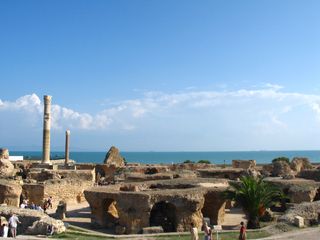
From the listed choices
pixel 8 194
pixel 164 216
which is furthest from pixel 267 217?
pixel 8 194

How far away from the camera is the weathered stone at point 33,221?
725 inches

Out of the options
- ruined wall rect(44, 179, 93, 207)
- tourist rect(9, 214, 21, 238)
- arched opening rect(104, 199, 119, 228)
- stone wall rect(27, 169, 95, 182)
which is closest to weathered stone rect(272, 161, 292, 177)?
stone wall rect(27, 169, 95, 182)

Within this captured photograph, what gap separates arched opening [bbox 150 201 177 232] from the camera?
71.9ft

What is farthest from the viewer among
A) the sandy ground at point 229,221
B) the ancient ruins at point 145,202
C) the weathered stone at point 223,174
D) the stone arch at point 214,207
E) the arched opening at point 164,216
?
the weathered stone at point 223,174

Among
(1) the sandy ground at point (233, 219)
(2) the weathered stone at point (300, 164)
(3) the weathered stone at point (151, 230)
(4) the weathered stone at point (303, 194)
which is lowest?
(1) the sandy ground at point (233, 219)

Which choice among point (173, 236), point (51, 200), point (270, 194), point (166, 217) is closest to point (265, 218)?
point (270, 194)

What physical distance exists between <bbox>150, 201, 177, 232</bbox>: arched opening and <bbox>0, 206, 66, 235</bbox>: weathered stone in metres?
5.41

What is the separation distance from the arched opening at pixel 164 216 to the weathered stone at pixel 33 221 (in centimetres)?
541

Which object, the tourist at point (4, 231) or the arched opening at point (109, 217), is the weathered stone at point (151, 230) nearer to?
the arched opening at point (109, 217)

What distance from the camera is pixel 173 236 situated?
18.7 meters

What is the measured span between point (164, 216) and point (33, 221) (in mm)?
6913

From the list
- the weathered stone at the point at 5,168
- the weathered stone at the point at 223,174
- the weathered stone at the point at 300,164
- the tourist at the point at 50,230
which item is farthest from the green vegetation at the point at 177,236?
the weathered stone at the point at 300,164

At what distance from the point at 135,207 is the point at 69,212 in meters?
8.01

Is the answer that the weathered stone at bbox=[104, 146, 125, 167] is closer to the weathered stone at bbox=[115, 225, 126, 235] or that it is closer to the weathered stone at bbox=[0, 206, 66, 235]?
the weathered stone at bbox=[115, 225, 126, 235]
